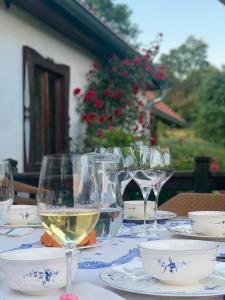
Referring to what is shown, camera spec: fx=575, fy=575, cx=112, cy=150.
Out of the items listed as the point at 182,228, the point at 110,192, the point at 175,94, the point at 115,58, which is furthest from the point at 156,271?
the point at 175,94

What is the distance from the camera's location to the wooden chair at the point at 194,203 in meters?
2.42

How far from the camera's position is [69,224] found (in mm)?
995

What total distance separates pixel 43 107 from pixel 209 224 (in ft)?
14.1

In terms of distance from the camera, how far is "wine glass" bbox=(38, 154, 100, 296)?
1.00m

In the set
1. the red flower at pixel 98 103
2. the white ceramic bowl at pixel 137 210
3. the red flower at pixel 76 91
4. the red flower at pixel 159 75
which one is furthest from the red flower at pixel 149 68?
the white ceramic bowl at pixel 137 210

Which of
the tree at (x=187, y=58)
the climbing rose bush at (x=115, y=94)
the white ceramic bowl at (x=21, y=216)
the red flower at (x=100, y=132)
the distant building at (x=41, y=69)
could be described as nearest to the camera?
the white ceramic bowl at (x=21, y=216)

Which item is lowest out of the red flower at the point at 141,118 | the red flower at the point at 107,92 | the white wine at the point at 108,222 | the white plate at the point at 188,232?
the white plate at the point at 188,232

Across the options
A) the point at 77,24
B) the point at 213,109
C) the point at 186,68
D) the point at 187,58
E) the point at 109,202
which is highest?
the point at 187,58

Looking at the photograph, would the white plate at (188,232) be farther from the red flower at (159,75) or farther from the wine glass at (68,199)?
the red flower at (159,75)

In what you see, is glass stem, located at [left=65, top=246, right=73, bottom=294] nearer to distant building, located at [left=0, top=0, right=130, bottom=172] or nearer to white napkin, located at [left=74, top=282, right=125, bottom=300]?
white napkin, located at [left=74, top=282, right=125, bottom=300]

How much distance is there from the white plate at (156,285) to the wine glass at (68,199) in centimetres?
13

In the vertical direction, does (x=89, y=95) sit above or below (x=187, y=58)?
below

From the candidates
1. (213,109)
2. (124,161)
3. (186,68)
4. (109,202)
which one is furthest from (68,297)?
(186,68)

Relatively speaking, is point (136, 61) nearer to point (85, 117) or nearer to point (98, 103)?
point (98, 103)
